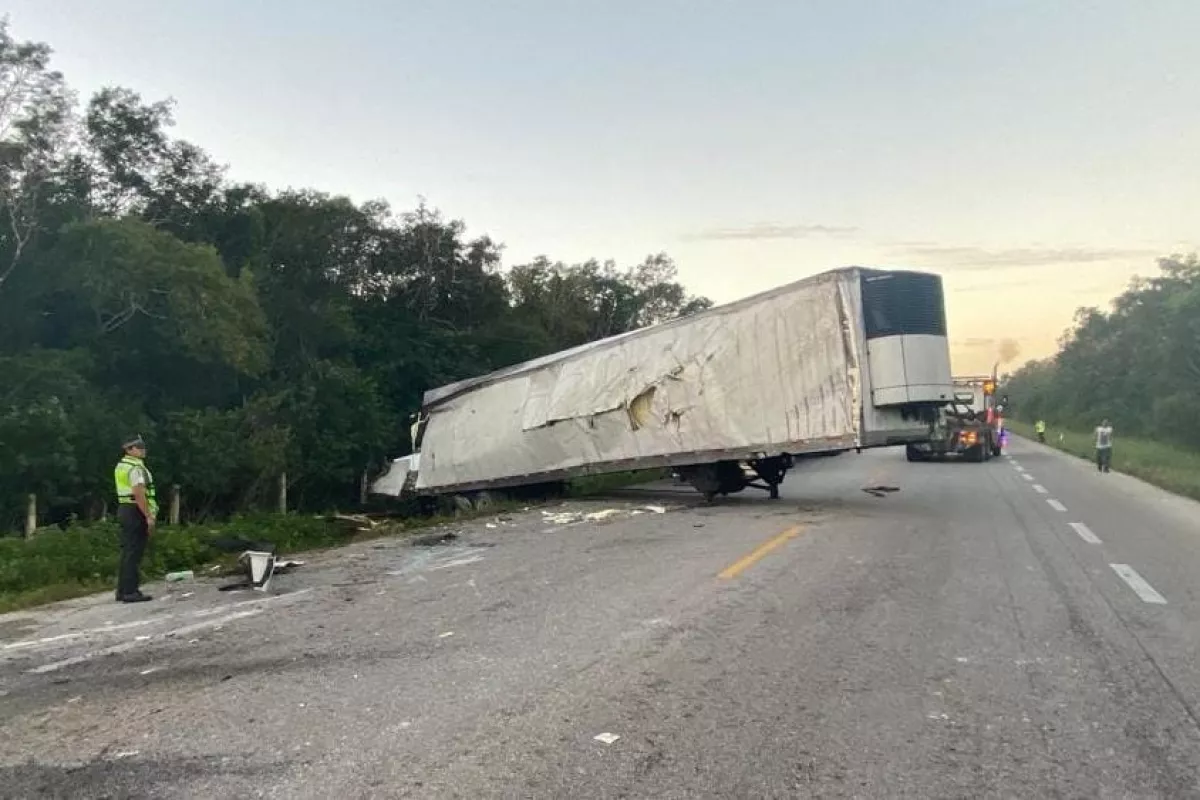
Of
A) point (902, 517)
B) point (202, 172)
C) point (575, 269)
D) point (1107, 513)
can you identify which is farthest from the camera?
point (575, 269)

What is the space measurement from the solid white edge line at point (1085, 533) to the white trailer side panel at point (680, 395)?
2.99 meters

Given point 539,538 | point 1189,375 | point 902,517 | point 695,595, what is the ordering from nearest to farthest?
1. point 695,595
2. point 539,538
3. point 902,517
4. point 1189,375

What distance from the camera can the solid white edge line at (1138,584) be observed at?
7184 mm

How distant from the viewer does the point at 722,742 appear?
4.04 metres

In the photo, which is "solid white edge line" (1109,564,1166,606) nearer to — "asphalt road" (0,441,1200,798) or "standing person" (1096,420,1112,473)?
"asphalt road" (0,441,1200,798)

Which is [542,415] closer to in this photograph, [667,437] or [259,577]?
[667,437]

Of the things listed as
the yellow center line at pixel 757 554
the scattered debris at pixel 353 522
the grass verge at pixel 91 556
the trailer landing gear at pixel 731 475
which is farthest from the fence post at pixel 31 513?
the yellow center line at pixel 757 554

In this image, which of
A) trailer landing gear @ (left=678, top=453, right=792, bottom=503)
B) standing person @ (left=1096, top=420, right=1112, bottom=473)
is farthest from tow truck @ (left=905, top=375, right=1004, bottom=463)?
trailer landing gear @ (left=678, top=453, right=792, bottom=503)

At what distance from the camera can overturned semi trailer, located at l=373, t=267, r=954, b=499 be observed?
12.8m

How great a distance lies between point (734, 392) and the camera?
45.8ft

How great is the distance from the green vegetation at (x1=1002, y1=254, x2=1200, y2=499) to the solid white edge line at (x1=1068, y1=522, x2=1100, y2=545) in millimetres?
31882

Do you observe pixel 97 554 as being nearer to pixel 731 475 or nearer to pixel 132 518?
pixel 132 518

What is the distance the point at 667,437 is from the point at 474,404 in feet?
15.3

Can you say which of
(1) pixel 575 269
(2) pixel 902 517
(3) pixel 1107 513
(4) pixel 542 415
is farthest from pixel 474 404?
(1) pixel 575 269
